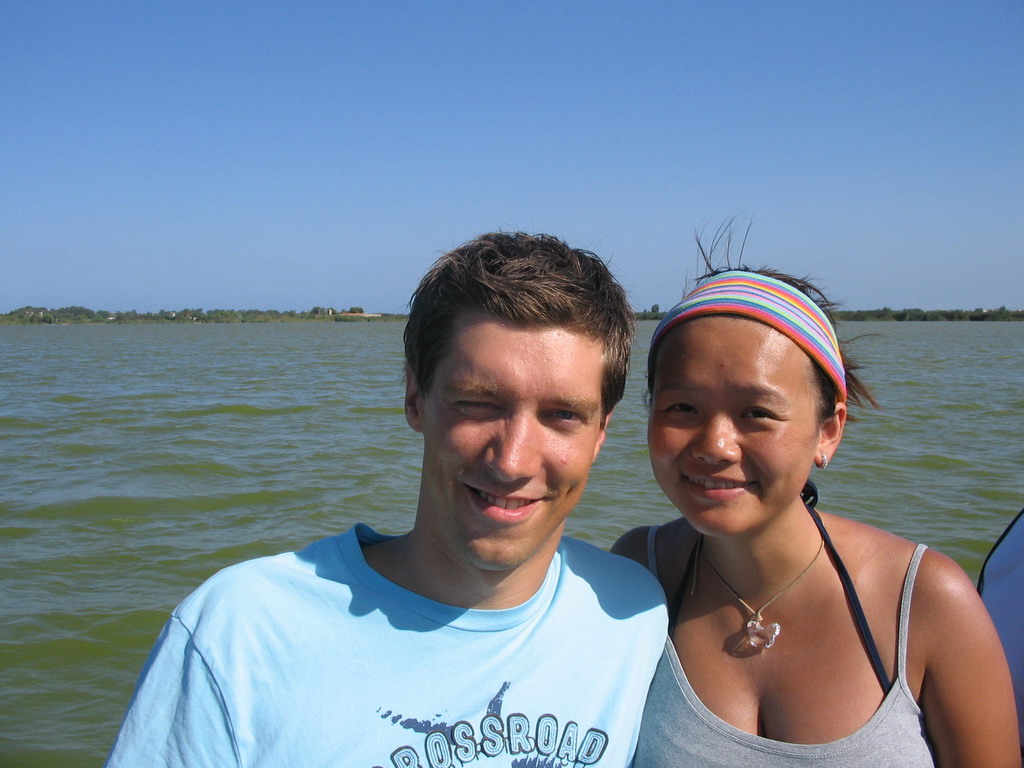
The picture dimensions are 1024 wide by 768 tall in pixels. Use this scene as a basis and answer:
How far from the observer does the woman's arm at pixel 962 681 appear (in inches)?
80.7

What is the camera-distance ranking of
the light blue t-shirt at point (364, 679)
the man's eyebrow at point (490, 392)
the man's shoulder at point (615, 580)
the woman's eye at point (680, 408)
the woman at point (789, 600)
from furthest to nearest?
the man's shoulder at point (615, 580), the woman's eye at point (680, 408), the woman at point (789, 600), the man's eyebrow at point (490, 392), the light blue t-shirt at point (364, 679)

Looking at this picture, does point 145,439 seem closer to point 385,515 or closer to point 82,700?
point 385,515

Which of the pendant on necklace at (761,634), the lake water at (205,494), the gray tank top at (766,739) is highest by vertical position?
the pendant on necklace at (761,634)

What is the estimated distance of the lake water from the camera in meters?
5.71

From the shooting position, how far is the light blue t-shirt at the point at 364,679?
5.65 ft

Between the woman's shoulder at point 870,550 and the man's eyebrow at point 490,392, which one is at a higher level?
the man's eyebrow at point 490,392

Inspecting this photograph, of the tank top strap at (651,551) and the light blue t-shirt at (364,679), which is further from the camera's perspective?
the tank top strap at (651,551)

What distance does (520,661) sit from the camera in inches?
78.7

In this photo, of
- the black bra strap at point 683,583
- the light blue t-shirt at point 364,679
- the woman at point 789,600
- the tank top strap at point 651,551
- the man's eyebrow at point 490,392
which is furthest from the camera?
the tank top strap at point 651,551

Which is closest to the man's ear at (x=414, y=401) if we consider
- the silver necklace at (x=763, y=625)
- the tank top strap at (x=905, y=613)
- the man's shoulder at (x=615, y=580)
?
the man's shoulder at (x=615, y=580)

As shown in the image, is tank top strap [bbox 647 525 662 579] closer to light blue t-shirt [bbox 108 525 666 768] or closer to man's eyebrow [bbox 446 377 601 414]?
light blue t-shirt [bbox 108 525 666 768]

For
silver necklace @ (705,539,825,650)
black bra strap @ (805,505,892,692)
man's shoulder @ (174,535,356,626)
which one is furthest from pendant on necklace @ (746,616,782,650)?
man's shoulder @ (174,535,356,626)

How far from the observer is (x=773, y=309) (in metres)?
2.12

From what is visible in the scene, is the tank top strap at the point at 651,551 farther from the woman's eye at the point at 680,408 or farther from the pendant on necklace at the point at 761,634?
the woman's eye at the point at 680,408
